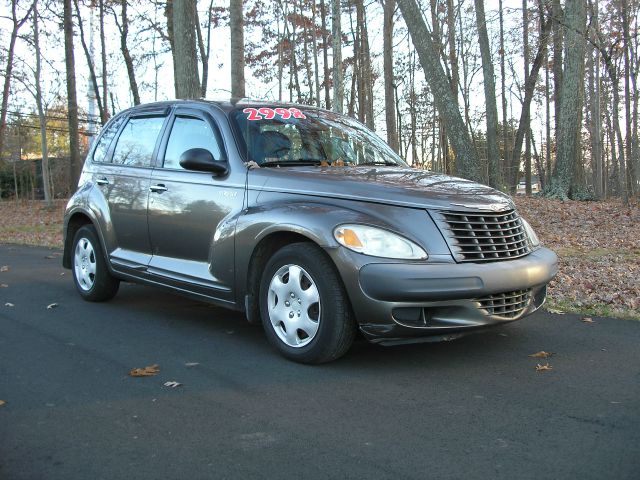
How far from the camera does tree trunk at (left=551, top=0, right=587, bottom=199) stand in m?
15.5

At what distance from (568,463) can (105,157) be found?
516 centimetres

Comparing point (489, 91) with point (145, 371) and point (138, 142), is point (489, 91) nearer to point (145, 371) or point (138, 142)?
point (138, 142)

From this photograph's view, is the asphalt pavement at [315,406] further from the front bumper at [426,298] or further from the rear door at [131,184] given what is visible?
the rear door at [131,184]

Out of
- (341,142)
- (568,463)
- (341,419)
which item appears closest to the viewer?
(568,463)

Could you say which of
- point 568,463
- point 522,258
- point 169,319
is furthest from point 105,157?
point 568,463

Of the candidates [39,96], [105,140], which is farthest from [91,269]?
[39,96]

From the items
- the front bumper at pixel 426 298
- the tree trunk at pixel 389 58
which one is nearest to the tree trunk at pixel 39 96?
the tree trunk at pixel 389 58

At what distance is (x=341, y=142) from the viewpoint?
534 cm

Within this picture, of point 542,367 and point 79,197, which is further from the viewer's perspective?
point 79,197

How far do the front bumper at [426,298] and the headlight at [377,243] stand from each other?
8 cm

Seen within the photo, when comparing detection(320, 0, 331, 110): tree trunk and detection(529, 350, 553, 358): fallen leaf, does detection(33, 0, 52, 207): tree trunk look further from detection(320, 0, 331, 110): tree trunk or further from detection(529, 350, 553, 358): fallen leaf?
detection(529, 350, 553, 358): fallen leaf

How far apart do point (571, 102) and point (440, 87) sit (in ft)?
16.3

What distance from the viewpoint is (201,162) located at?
184 inches

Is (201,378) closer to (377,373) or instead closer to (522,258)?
(377,373)
